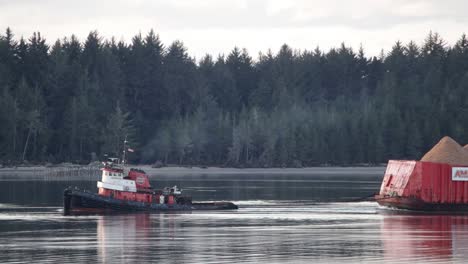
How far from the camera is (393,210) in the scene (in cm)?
8306

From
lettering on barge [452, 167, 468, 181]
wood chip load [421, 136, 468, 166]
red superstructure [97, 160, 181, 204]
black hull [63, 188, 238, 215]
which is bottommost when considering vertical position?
black hull [63, 188, 238, 215]

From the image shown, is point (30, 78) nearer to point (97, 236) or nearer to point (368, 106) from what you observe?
point (368, 106)

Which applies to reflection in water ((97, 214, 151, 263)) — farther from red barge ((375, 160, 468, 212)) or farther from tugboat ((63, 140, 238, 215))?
red barge ((375, 160, 468, 212))

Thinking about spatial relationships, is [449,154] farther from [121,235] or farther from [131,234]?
[121,235]

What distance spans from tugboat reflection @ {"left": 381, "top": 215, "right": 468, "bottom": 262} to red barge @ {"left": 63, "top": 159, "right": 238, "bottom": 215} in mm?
15614

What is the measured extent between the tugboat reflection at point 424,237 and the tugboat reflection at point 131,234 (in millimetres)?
11785

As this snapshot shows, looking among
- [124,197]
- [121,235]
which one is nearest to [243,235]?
[121,235]

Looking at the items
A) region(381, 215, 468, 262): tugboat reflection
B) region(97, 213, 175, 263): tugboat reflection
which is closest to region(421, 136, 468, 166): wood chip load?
region(381, 215, 468, 262): tugboat reflection

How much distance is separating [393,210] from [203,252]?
109 ft

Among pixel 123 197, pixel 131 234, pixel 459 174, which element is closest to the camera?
pixel 131 234

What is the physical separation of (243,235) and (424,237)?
977cm

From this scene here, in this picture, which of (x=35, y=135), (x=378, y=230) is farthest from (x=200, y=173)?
(x=378, y=230)

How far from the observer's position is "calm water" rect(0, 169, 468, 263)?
167 feet

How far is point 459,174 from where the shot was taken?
79.1 metres
